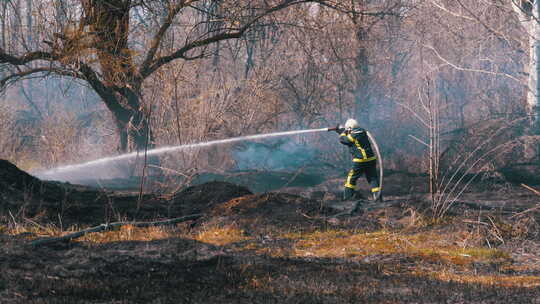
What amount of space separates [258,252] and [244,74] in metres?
14.0

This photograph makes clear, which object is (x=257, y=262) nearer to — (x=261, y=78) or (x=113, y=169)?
(x=261, y=78)

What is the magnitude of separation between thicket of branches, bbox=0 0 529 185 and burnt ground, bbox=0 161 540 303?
1325 mm

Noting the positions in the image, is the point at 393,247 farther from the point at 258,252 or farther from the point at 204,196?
the point at 204,196

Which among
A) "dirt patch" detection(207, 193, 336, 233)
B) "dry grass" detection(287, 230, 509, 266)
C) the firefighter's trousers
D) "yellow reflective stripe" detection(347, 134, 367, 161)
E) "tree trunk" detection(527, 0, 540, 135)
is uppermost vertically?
"tree trunk" detection(527, 0, 540, 135)

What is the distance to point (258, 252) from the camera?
20.4 ft

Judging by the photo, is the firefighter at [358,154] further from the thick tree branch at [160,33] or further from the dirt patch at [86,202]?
the thick tree branch at [160,33]

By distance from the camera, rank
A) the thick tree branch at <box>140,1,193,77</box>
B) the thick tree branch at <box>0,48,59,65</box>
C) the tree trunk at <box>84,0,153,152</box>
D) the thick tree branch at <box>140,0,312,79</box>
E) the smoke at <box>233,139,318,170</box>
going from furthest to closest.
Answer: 1. the smoke at <box>233,139,318,170</box>
2. the thick tree branch at <box>140,0,312,79</box>
3. the thick tree branch at <box>140,1,193,77</box>
4. the thick tree branch at <box>0,48,59,65</box>
5. the tree trunk at <box>84,0,153,152</box>

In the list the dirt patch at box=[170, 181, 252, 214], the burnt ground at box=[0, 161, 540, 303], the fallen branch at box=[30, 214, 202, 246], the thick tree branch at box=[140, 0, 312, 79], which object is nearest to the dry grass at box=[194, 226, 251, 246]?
the burnt ground at box=[0, 161, 540, 303]

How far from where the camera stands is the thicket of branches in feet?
36.8

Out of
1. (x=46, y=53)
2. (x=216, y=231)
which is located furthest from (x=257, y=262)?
(x=46, y=53)

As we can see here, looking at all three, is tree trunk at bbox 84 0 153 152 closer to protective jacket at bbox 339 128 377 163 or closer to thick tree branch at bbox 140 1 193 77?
thick tree branch at bbox 140 1 193 77

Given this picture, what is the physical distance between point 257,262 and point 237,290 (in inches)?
42.8

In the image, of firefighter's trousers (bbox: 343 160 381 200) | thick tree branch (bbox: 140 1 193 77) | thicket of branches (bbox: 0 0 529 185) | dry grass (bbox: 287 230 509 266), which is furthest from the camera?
thick tree branch (bbox: 140 1 193 77)

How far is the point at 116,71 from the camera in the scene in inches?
448
